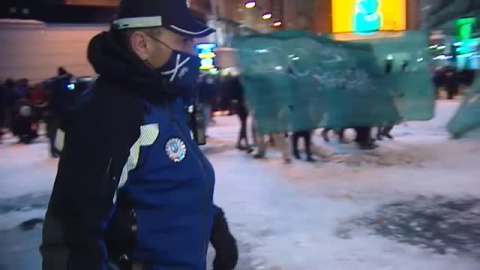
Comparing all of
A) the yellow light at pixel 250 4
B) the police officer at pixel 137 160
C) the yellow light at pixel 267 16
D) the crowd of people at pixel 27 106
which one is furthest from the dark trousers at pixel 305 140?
the yellow light at pixel 267 16

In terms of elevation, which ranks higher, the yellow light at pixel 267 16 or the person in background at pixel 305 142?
the yellow light at pixel 267 16

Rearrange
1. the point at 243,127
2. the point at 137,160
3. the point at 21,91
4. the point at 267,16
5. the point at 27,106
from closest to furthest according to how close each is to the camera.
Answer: the point at 137,160 < the point at 243,127 < the point at 27,106 < the point at 21,91 < the point at 267,16

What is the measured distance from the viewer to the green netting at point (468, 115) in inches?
578

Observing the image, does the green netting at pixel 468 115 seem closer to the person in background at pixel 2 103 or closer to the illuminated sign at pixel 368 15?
the person in background at pixel 2 103

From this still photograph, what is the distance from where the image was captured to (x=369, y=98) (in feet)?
44.9

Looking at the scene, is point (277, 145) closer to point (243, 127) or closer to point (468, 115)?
point (243, 127)

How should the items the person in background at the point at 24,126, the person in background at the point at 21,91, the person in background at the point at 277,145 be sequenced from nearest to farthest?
the person in background at the point at 277,145 → the person in background at the point at 24,126 → the person in background at the point at 21,91

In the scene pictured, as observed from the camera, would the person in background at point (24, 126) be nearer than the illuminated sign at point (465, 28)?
Yes

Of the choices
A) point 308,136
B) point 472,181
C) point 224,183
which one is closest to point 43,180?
point 224,183

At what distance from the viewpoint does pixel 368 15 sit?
115ft

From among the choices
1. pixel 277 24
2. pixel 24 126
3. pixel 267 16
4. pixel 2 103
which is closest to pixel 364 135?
pixel 24 126

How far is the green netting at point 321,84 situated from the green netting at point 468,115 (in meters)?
0.91

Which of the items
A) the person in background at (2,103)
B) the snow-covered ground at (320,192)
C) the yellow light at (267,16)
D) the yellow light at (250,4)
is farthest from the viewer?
the yellow light at (267,16)

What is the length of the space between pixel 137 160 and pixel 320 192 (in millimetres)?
7772
